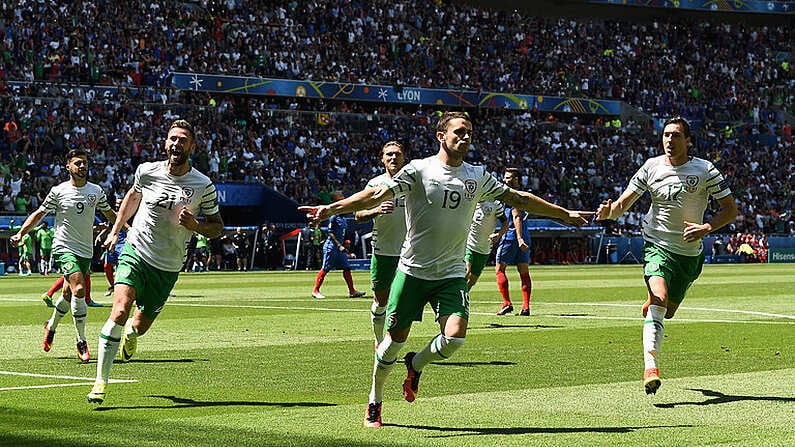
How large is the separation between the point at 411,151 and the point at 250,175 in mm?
9685

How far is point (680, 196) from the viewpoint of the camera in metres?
11.3

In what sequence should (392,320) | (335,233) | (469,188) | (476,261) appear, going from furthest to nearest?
1. (335,233)
2. (476,261)
3. (469,188)
4. (392,320)

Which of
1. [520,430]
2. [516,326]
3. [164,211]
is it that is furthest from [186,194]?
[516,326]

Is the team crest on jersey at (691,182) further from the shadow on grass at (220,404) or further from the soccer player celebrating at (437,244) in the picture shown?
the shadow on grass at (220,404)

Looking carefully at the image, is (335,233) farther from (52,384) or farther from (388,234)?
(52,384)

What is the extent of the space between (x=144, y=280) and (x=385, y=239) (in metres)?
3.57

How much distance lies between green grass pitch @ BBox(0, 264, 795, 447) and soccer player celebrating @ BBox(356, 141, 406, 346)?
708 mm

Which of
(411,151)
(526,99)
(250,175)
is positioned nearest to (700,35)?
(526,99)

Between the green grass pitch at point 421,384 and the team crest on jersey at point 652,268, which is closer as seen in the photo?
the green grass pitch at point 421,384

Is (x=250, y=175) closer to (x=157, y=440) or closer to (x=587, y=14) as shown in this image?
(x=587, y=14)

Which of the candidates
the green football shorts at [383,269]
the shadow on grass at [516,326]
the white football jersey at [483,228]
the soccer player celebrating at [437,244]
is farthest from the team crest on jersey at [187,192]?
the shadow on grass at [516,326]

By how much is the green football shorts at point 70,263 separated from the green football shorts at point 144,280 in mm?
3822

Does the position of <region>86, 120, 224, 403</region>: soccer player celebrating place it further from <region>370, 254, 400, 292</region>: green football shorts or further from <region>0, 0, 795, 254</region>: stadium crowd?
<region>0, 0, 795, 254</region>: stadium crowd

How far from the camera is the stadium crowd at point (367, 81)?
49094mm
